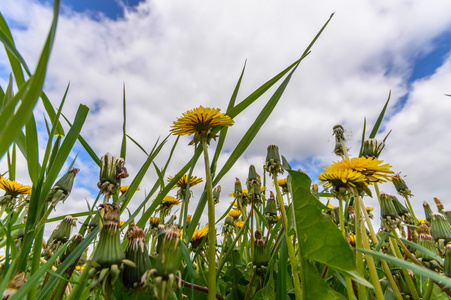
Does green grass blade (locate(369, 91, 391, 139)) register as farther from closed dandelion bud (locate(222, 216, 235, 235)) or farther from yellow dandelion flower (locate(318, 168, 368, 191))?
closed dandelion bud (locate(222, 216, 235, 235))

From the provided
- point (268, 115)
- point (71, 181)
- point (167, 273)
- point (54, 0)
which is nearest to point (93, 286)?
point (167, 273)

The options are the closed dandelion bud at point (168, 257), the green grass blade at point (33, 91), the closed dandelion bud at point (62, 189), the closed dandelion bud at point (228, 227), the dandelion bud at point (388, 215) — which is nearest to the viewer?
the green grass blade at point (33, 91)

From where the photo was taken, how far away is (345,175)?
2.97 ft

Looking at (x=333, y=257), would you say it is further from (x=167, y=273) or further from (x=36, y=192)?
(x=36, y=192)

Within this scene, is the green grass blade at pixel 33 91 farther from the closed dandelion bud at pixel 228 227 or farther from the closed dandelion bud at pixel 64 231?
the closed dandelion bud at pixel 228 227

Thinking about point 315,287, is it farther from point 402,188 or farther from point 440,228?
point 402,188

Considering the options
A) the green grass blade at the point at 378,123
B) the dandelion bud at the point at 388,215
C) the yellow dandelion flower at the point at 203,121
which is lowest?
the dandelion bud at the point at 388,215

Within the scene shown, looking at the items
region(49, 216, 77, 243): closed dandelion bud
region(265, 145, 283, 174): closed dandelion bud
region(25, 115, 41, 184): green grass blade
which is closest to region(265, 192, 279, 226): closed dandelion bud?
region(265, 145, 283, 174): closed dandelion bud

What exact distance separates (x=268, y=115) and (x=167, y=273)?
0.68m

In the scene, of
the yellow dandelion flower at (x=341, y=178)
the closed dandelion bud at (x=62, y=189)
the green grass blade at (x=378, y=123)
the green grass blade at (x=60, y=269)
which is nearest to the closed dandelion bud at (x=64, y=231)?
the closed dandelion bud at (x=62, y=189)

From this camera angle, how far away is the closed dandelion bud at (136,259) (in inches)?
22.2

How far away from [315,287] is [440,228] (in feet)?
2.24

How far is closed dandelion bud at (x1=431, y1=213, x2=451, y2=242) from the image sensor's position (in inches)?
41.9

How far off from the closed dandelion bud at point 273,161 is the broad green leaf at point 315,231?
0.65m
